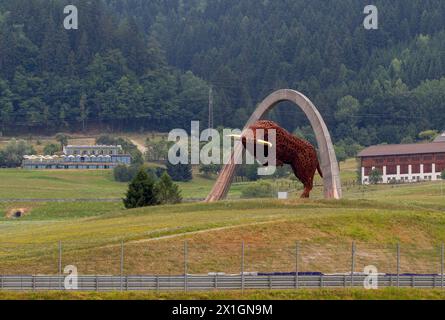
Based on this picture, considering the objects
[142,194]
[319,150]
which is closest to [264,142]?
[319,150]

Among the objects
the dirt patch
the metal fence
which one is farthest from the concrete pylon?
the dirt patch

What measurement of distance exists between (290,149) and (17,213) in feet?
172

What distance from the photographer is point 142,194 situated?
96625 millimetres

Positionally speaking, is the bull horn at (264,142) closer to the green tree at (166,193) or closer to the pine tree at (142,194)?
the pine tree at (142,194)

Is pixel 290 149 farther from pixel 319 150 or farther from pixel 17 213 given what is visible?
pixel 17 213

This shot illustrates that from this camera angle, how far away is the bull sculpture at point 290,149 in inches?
3275

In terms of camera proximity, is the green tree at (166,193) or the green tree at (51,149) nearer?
the green tree at (166,193)

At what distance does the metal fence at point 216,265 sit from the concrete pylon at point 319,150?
15.1 m

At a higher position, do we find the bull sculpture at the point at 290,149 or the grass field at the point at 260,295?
the bull sculpture at the point at 290,149

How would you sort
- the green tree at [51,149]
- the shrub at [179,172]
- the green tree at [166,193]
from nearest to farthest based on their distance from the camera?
the green tree at [166,193] → the shrub at [179,172] → the green tree at [51,149]

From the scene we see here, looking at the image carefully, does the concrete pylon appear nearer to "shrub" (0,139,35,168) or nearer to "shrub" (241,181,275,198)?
"shrub" (241,181,275,198)

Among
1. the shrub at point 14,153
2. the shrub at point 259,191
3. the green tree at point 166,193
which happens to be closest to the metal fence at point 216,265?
the green tree at point 166,193

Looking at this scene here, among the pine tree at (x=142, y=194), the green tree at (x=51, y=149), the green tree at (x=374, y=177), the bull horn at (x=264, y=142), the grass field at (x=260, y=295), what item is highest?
the green tree at (x=51, y=149)

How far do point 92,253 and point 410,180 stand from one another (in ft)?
302
